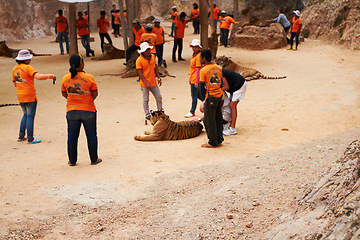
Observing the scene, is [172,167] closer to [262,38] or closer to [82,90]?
[82,90]

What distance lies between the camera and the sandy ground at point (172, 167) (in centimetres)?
444

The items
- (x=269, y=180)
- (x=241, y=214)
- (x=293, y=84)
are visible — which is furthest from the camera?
(x=293, y=84)

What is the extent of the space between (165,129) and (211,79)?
149cm

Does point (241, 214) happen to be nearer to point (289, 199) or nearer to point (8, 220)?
point (289, 199)

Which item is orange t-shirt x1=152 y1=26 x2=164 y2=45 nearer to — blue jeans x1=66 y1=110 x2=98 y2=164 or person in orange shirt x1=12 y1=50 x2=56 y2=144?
person in orange shirt x1=12 y1=50 x2=56 y2=144

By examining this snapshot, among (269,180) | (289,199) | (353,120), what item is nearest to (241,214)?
(289,199)

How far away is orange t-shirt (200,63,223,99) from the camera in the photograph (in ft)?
23.7

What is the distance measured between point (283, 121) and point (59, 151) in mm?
4770

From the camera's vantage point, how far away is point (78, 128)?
6480 mm

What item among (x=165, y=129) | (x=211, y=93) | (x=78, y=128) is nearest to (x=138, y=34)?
(x=165, y=129)

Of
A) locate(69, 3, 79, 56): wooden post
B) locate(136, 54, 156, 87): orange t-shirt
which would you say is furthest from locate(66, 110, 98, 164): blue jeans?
locate(69, 3, 79, 56): wooden post

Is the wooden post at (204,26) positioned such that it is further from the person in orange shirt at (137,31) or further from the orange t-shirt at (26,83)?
the orange t-shirt at (26,83)

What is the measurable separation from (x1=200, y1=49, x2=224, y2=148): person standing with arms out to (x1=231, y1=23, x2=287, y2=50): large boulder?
1261 cm

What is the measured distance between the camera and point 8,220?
454 centimetres
